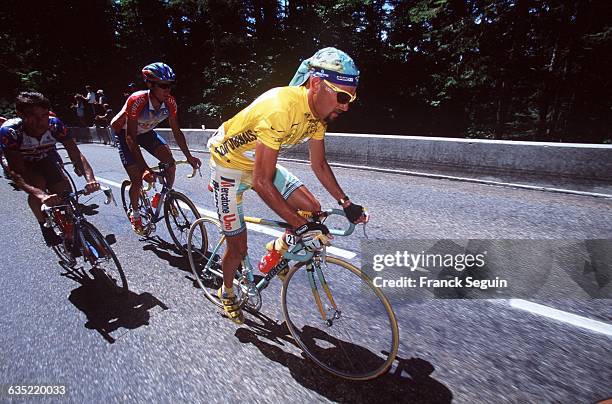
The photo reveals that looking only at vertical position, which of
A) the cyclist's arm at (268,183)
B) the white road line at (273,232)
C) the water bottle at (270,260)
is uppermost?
the cyclist's arm at (268,183)

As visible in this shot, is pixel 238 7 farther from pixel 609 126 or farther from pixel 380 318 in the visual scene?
pixel 380 318

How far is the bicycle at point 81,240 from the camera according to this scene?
144 inches

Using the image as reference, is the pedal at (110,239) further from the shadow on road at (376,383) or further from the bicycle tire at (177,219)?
the shadow on road at (376,383)

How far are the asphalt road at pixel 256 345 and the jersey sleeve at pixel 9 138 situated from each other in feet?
5.34

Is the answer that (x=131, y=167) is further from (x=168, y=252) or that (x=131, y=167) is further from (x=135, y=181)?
(x=168, y=252)

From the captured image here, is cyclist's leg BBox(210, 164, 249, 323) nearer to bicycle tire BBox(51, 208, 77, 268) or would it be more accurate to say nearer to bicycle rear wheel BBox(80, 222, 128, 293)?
bicycle rear wheel BBox(80, 222, 128, 293)

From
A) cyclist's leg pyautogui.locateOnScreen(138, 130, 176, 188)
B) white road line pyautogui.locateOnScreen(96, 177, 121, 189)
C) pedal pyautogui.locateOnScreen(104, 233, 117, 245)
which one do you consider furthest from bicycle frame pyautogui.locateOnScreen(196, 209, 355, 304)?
white road line pyautogui.locateOnScreen(96, 177, 121, 189)

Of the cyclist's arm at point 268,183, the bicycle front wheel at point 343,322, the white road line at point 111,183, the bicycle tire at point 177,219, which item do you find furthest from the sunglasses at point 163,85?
the white road line at point 111,183

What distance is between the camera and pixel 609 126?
56.2 ft

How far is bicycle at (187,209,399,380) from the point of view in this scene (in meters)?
2.34

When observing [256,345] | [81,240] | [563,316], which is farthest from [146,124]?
[563,316]

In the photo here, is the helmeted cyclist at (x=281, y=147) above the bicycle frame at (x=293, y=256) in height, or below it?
above

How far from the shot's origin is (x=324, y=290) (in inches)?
103

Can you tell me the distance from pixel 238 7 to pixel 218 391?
78.8 feet
